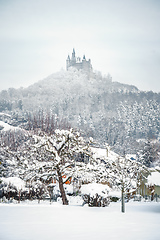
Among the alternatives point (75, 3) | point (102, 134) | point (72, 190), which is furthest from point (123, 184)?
point (75, 3)

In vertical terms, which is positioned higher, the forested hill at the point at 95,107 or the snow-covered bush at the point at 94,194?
the forested hill at the point at 95,107

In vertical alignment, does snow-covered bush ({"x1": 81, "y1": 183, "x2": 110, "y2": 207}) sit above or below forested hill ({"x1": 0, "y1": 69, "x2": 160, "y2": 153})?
below

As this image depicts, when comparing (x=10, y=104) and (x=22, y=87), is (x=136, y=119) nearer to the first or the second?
(x=10, y=104)

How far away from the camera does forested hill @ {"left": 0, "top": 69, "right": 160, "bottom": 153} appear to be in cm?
11044

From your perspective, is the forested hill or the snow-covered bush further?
the forested hill

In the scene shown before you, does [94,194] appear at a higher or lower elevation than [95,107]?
lower

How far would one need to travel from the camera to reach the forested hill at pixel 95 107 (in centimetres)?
11044

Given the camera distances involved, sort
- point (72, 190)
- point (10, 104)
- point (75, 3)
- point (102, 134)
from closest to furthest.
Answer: point (72, 190), point (102, 134), point (10, 104), point (75, 3)

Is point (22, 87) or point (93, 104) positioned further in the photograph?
point (22, 87)

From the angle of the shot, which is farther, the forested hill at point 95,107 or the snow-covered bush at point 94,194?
the forested hill at point 95,107

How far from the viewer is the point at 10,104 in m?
156

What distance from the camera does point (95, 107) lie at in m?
163

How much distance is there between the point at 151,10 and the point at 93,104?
71.1 meters

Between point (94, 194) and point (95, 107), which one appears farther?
point (95, 107)
